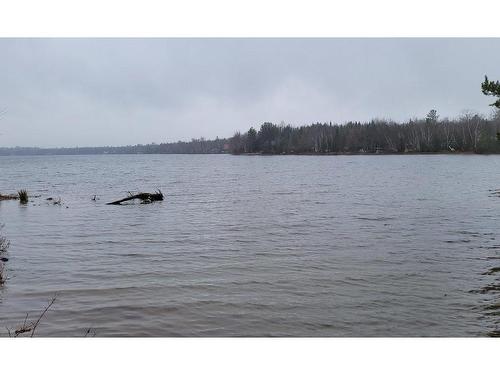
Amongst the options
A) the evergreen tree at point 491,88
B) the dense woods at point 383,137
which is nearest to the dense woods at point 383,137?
the dense woods at point 383,137

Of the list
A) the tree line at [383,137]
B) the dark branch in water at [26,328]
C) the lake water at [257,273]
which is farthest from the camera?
the tree line at [383,137]

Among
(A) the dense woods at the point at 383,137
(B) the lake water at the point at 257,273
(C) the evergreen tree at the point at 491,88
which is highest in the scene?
(A) the dense woods at the point at 383,137

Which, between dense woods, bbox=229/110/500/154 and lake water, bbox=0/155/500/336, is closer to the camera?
lake water, bbox=0/155/500/336

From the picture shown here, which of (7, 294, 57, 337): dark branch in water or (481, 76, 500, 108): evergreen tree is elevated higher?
(481, 76, 500, 108): evergreen tree

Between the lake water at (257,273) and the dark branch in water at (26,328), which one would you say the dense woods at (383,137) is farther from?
the dark branch in water at (26,328)

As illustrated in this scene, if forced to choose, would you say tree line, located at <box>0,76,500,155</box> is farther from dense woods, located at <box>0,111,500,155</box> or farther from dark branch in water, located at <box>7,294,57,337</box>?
dark branch in water, located at <box>7,294,57,337</box>

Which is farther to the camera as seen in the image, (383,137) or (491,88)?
(383,137)

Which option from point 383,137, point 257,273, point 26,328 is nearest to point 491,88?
point 257,273

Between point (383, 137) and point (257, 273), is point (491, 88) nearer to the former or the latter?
point (257, 273)

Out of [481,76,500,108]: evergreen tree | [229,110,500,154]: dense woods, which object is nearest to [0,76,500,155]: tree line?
[229,110,500,154]: dense woods

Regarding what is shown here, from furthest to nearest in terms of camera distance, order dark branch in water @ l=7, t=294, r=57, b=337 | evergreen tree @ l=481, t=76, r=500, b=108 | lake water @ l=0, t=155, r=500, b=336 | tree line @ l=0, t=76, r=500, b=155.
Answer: tree line @ l=0, t=76, r=500, b=155, evergreen tree @ l=481, t=76, r=500, b=108, lake water @ l=0, t=155, r=500, b=336, dark branch in water @ l=7, t=294, r=57, b=337

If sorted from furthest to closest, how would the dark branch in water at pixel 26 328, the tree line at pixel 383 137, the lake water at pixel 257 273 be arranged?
the tree line at pixel 383 137 < the lake water at pixel 257 273 < the dark branch in water at pixel 26 328

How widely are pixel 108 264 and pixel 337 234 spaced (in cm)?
932

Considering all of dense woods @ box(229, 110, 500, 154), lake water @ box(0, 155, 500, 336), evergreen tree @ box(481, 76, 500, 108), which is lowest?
lake water @ box(0, 155, 500, 336)
